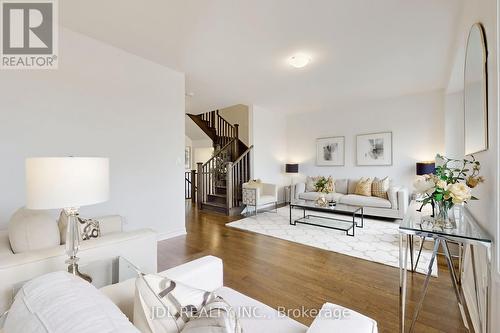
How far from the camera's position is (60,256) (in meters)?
1.32

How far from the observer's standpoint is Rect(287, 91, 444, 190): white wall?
477 centimetres

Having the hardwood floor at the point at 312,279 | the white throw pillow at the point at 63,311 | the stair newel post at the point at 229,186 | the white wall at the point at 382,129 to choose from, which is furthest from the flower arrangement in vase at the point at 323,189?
the white throw pillow at the point at 63,311

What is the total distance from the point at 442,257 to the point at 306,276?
1821 mm

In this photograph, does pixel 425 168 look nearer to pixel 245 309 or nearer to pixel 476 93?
Result: pixel 476 93

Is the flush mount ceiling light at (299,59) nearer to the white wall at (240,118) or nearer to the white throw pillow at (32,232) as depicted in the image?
the white throw pillow at (32,232)

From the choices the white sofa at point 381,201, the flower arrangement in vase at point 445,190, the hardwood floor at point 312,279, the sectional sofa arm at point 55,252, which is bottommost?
the hardwood floor at point 312,279

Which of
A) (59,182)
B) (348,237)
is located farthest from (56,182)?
(348,237)

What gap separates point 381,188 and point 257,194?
2.64 m

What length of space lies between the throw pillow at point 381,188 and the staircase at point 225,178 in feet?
9.41

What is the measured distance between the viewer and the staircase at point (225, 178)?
17.3ft

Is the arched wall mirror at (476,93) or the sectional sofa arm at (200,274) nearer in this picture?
the sectional sofa arm at (200,274)

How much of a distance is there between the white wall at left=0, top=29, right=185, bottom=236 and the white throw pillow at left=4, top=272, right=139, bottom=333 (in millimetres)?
2326

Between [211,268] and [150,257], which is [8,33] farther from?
[211,268]

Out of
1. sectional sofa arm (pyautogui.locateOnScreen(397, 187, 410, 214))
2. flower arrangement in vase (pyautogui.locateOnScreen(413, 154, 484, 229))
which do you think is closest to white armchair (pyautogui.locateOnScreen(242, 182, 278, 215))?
sectional sofa arm (pyautogui.locateOnScreen(397, 187, 410, 214))
